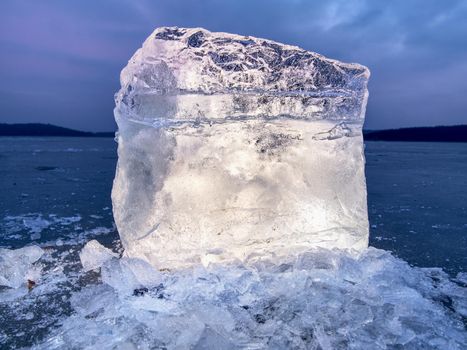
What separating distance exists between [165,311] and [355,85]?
240 centimetres

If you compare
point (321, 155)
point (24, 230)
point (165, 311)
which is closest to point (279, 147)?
point (321, 155)

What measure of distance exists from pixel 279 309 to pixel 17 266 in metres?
1.89

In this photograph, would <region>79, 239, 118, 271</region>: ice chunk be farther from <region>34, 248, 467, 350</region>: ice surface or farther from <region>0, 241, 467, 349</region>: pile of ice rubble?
<region>34, 248, 467, 350</region>: ice surface

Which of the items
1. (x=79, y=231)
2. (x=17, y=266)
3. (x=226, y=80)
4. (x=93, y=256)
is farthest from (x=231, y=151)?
(x=79, y=231)

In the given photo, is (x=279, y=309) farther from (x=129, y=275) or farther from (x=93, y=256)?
(x=93, y=256)

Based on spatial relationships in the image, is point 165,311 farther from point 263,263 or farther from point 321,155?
point 321,155

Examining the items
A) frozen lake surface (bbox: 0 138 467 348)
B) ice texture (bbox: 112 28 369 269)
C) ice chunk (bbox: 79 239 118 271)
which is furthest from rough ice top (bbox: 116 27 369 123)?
frozen lake surface (bbox: 0 138 467 348)

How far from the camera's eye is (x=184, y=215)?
280cm

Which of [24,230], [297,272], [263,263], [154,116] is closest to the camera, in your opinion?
[297,272]

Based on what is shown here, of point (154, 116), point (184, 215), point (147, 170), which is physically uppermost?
point (154, 116)

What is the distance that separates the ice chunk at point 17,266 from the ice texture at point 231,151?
69 centimetres

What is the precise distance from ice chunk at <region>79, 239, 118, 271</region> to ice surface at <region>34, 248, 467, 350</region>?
16.2 inches

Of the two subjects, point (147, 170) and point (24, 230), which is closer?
point (147, 170)

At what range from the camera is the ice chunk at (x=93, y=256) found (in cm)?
275
